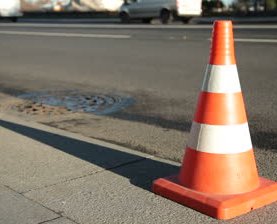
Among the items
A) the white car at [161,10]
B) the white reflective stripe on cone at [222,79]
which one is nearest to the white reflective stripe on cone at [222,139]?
the white reflective stripe on cone at [222,79]

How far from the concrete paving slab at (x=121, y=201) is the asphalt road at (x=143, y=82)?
77cm

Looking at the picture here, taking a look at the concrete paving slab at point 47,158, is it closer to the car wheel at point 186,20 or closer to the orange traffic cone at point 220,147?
the orange traffic cone at point 220,147

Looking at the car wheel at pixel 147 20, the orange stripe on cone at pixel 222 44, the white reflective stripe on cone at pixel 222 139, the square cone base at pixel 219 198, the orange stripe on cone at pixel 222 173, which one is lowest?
the car wheel at pixel 147 20

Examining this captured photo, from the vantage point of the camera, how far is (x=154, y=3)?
2950 cm

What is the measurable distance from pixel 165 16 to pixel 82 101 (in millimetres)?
21684

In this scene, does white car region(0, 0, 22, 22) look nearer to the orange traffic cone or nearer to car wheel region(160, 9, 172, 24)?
car wheel region(160, 9, 172, 24)

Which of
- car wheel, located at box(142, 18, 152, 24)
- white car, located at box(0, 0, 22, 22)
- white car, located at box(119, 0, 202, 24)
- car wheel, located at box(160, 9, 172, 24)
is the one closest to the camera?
white car, located at box(119, 0, 202, 24)

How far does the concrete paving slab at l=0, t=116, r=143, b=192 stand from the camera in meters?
4.39

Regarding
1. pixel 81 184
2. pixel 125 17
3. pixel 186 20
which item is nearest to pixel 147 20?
pixel 125 17

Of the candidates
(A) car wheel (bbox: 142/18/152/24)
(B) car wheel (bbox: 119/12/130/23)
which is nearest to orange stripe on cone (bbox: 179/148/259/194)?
(A) car wheel (bbox: 142/18/152/24)

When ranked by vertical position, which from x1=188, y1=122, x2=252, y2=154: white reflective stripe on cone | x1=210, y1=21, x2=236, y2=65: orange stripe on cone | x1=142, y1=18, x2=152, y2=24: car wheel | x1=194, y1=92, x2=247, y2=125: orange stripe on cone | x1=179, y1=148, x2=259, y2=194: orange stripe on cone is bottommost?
x1=142, y1=18, x2=152, y2=24: car wheel

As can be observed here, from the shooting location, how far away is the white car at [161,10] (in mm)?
28141

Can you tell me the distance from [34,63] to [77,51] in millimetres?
2295

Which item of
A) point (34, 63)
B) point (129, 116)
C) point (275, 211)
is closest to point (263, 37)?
point (34, 63)
